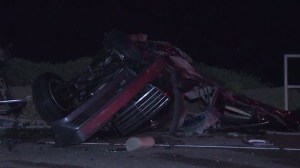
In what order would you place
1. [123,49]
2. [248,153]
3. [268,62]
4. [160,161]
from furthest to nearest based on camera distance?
[268,62] < [123,49] < [248,153] < [160,161]

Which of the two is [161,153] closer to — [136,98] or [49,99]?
[136,98]

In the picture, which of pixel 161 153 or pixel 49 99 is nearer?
pixel 161 153

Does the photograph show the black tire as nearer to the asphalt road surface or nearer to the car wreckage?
the car wreckage

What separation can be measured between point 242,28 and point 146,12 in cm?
216

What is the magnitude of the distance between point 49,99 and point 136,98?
4.61ft

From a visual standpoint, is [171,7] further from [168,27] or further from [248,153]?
[248,153]

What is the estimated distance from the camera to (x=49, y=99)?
478 inches

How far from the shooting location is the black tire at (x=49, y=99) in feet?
39.4

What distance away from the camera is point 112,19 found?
18.7 metres

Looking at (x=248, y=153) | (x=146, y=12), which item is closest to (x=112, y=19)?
(x=146, y=12)

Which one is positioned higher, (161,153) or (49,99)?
(49,99)

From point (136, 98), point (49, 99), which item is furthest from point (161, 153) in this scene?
point (49, 99)

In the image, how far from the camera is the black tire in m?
12.0

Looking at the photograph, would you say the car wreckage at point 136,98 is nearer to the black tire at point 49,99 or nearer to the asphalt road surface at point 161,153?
the black tire at point 49,99
